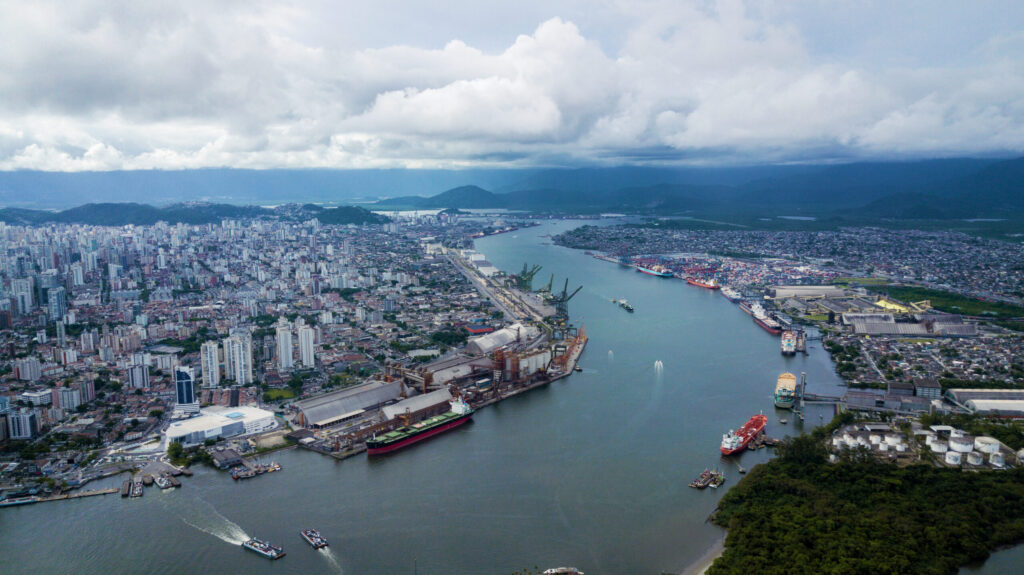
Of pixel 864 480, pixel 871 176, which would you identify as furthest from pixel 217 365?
pixel 871 176

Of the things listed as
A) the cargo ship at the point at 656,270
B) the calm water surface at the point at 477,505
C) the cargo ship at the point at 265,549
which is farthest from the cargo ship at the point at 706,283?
the cargo ship at the point at 265,549

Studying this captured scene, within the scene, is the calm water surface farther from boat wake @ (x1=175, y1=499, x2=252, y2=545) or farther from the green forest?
the green forest

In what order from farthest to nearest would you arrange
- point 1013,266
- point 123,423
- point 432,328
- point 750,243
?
point 750,243 < point 1013,266 < point 432,328 < point 123,423

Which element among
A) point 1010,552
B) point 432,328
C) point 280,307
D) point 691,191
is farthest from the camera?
point 691,191

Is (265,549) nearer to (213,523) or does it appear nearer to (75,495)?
(213,523)

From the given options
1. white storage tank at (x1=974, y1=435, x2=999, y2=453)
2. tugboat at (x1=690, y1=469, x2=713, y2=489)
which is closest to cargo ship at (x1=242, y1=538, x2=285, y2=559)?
tugboat at (x1=690, y1=469, x2=713, y2=489)

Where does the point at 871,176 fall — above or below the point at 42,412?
above

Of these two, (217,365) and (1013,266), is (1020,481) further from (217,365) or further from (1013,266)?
(1013,266)

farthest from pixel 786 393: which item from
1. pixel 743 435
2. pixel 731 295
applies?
pixel 731 295
